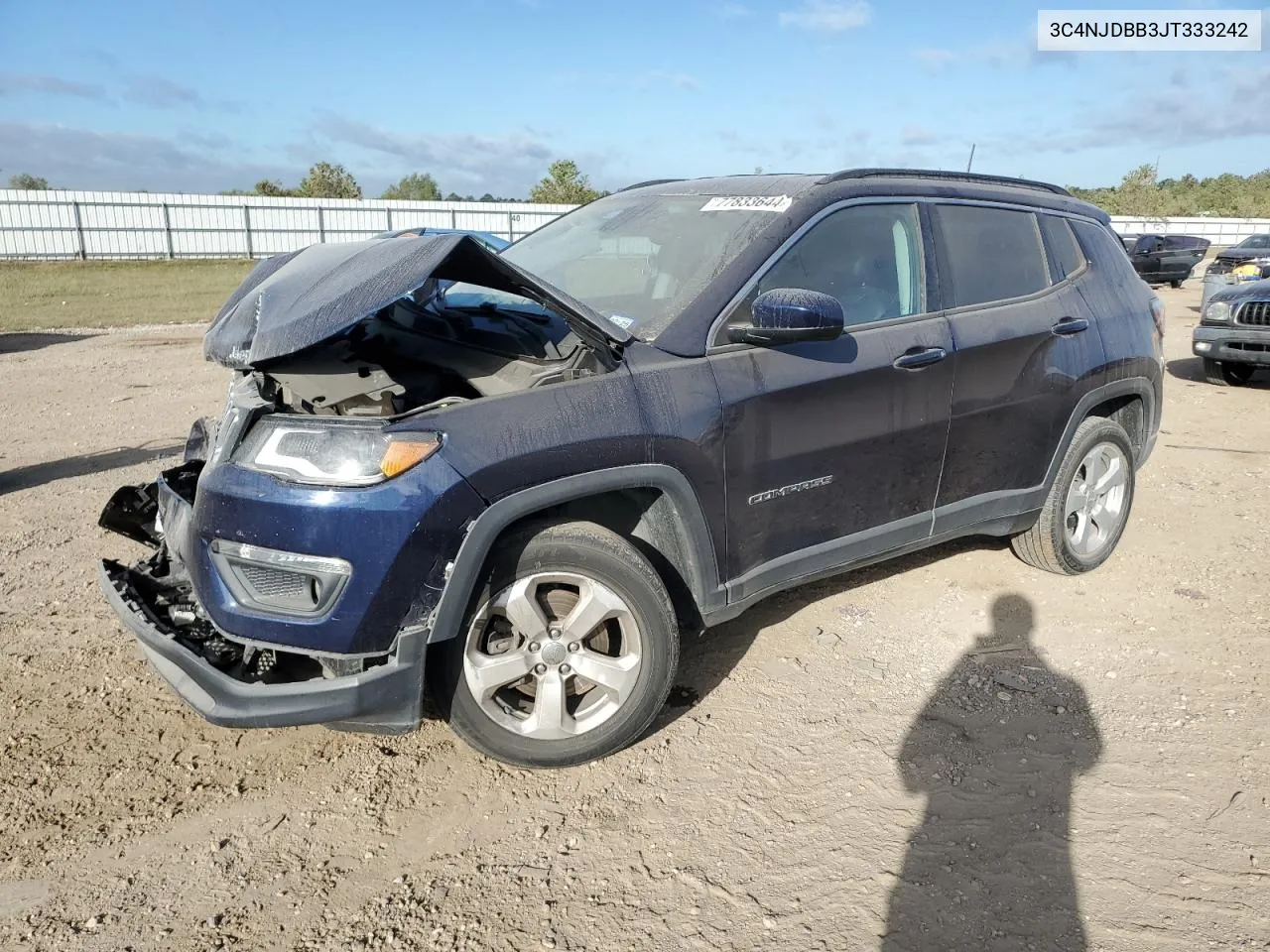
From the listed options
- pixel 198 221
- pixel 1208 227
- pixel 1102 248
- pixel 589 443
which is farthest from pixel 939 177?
pixel 1208 227

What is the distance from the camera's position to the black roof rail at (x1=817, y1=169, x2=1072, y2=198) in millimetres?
3609

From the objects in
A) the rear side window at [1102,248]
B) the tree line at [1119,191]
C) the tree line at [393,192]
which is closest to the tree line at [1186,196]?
the tree line at [1119,191]

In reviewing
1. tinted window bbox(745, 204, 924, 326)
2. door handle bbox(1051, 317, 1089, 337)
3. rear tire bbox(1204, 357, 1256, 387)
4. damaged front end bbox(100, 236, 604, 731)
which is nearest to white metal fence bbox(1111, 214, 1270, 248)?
rear tire bbox(1204, 357, 1256, 387)

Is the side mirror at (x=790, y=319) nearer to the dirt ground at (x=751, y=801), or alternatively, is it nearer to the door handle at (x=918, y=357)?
the door handle at (x=918, y=357)

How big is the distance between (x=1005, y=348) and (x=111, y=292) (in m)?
22.1

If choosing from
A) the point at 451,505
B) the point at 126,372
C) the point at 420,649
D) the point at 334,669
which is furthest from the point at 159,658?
the point at 126,372

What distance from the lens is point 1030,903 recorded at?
2.45 meters

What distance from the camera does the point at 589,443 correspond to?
279cm

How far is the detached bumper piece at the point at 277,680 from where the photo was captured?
2557 mm

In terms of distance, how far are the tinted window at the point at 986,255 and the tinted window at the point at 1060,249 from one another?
0.07 m

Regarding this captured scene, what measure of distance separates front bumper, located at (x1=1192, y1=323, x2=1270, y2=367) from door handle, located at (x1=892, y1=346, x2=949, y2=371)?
771 cm

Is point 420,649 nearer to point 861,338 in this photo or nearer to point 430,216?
point 861,338

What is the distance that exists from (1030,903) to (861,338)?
1.94 meters

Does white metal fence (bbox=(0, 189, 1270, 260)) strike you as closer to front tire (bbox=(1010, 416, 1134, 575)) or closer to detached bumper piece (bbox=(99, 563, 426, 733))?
front tire (bbox=(1010, 416, 1134, 575))
